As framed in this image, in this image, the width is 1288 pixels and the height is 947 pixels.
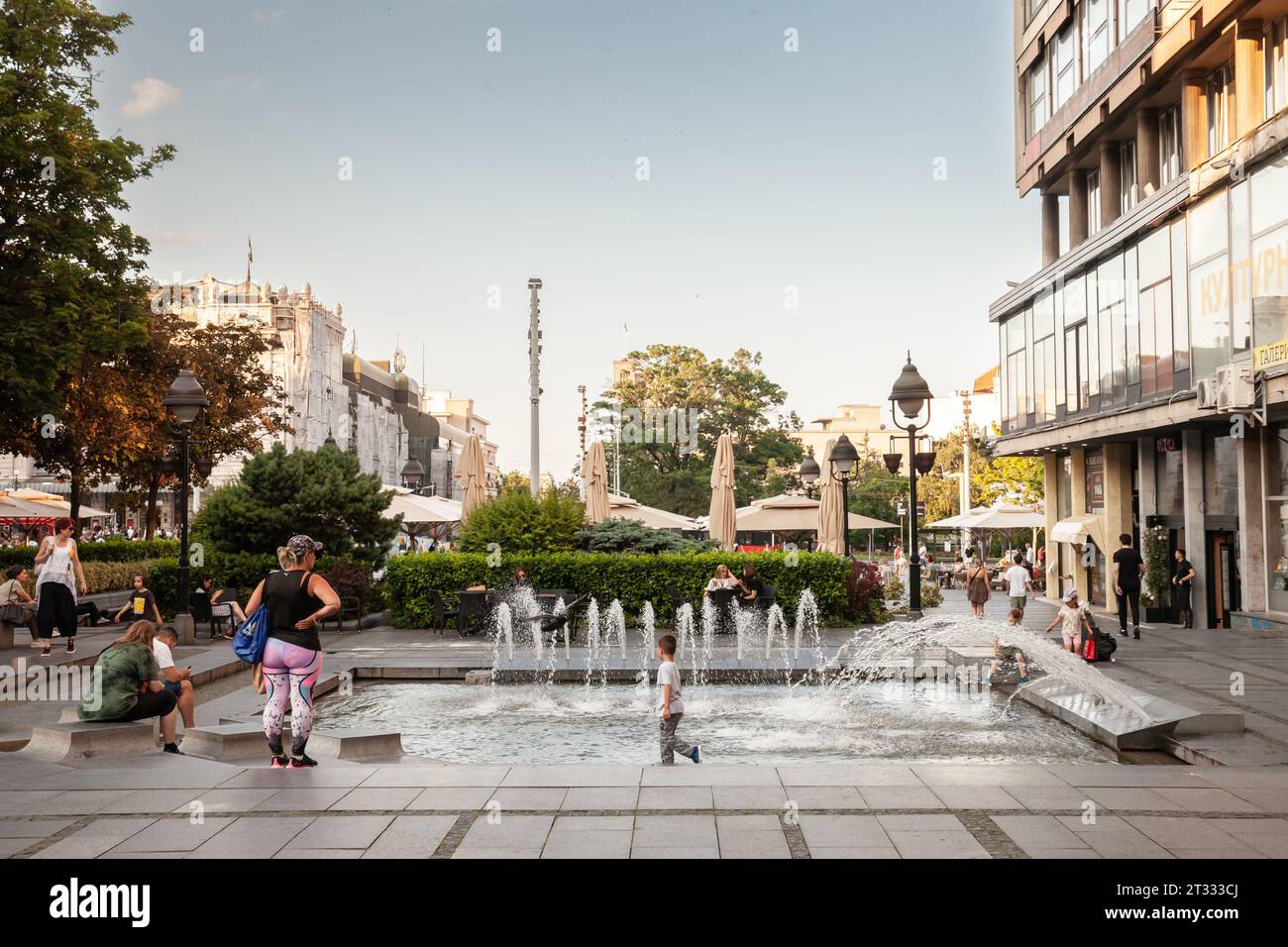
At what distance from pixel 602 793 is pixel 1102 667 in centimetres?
990

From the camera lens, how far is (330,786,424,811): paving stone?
7.13m

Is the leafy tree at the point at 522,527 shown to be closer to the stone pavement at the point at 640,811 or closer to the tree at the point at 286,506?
the tree at the point at 286,506

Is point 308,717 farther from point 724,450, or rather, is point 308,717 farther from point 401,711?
point 724,450

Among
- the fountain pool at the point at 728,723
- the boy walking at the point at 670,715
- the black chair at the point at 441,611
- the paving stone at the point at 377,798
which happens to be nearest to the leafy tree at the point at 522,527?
the black chair at the point at 441,611

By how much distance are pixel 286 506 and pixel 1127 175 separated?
22.7 m

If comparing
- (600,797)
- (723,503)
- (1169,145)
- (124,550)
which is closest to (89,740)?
(600,797)

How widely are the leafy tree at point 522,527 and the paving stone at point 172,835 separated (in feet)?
47.2

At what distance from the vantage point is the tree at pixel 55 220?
20.2 meters

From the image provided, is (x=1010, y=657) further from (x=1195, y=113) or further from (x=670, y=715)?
(x=1195, y=113)

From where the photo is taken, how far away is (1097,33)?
1061 inches

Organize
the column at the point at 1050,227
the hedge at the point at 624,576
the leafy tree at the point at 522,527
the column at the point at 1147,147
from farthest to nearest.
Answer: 1. the column at the point at 1050,227
2. the column at the point at 1147,147
3. the leafy tree at the point at 522,527
4. the hedge at the point at 624,576
